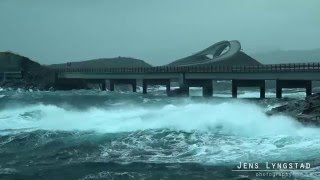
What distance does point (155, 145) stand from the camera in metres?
24.7

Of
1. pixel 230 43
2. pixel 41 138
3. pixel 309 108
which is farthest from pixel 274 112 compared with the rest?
pixel 230 43

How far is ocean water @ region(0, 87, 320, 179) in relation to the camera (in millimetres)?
18750

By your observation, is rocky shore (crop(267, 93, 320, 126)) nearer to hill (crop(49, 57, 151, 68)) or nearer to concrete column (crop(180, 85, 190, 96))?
concrete column (crop(180, 85, 190, 96))

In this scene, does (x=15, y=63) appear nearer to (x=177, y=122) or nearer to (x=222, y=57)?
(x=222, y=57)

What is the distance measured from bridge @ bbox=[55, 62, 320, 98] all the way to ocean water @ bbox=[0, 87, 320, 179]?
2348 centimetres

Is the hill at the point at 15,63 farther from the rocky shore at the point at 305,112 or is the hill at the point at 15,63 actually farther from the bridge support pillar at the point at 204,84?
the rocky shore at the point at 305,112

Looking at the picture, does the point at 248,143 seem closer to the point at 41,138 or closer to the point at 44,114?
the point at 41,138

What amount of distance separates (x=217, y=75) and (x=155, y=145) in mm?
46942

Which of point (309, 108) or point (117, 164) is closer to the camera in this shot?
point (117, 164)

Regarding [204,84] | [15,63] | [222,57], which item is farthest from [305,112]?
[15,63]

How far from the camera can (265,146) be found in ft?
76.2

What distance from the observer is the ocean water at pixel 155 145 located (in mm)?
18750

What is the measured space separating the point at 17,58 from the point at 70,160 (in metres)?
125

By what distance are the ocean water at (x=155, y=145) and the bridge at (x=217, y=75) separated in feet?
77.0
